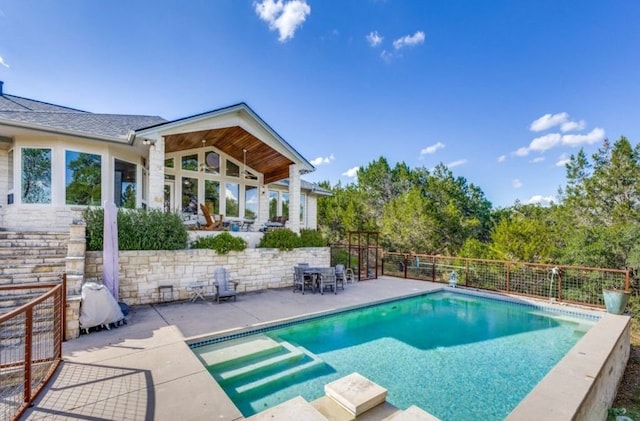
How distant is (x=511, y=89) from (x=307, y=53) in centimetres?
992

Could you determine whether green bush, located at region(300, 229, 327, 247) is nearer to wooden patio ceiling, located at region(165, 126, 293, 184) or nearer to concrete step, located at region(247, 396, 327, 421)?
wooden patio ceiling, located at region(165, 126, 293, 184)

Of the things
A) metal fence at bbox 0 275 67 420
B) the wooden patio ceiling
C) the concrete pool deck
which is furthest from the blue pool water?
the wooden patio ceiling

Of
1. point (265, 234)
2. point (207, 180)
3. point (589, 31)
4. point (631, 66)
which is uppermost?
point (589, 31)

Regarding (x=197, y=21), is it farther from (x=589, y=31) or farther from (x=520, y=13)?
(x=589, y=31)

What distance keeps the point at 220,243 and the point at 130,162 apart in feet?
17.5

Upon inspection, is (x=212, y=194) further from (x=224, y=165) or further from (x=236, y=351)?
(x=236, y=351)

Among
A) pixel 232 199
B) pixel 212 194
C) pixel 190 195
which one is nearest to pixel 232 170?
pixel 232 199

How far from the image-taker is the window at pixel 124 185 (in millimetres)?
10734

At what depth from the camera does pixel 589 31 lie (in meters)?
10.3

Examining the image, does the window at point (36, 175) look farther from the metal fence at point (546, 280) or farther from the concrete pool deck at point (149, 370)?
the metal fence at point (546, 280)

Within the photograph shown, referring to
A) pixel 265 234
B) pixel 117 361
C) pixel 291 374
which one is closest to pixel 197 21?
pixel 265 234

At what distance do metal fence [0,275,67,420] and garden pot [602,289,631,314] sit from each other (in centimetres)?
1102

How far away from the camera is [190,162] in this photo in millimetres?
12773

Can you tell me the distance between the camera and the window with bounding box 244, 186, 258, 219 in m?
14.4
